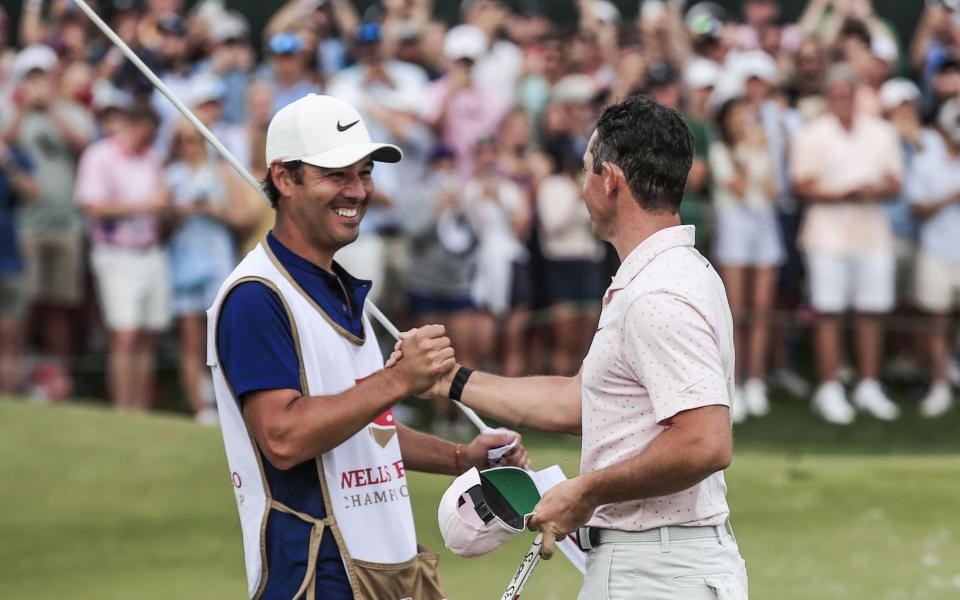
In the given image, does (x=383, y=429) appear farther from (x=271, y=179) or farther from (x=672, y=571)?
(x=672, y=571)

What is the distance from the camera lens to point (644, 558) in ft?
14.1

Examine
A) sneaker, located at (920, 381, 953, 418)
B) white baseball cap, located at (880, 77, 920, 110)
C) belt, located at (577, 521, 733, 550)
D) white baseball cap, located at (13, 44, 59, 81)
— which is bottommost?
sneaker, located at (920, 381, 953, 418)

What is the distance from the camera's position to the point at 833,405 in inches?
503

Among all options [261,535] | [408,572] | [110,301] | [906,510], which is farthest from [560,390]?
[110,301]

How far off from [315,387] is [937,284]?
974cm

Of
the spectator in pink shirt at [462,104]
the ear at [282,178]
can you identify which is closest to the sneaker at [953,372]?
the spectator in pink shirt at [462,104]

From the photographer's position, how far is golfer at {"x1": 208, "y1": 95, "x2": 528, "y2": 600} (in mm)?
4230

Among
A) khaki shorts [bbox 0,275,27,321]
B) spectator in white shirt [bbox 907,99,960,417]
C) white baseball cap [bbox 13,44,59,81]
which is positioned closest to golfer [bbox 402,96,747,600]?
khaki shorts [bbox 0,275,27,321]

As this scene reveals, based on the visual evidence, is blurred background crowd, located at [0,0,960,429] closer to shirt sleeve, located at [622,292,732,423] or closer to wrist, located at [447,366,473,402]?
wrist, located at [447,366,473,402]

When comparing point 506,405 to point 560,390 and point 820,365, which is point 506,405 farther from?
point 820,365

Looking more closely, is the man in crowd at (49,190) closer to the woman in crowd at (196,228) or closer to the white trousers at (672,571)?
the woman in crowd at (196,228)

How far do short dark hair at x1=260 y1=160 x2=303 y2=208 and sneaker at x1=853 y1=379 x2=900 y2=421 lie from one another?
29.9 feet

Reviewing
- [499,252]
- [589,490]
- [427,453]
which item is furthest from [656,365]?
[499,252]

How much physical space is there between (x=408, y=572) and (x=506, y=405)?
664 millimetres
